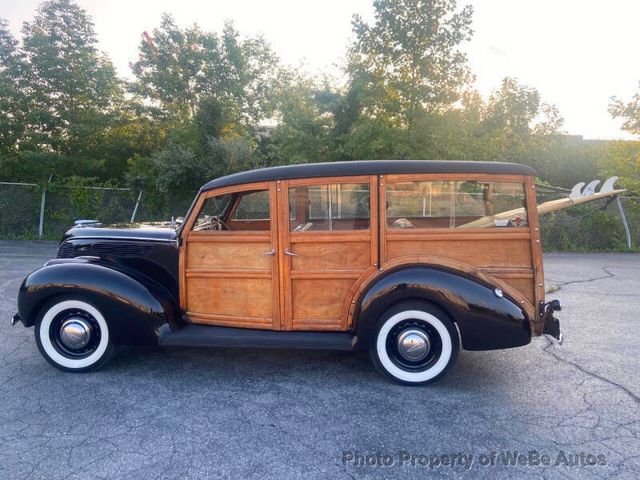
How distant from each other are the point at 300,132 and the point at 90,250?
8.83 metres

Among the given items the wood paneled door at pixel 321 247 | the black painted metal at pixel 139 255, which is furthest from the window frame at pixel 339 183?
the black painted metal at pixel 139 255

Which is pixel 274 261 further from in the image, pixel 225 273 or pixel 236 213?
pixel 236 213

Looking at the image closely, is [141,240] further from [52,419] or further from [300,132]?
[300,132]

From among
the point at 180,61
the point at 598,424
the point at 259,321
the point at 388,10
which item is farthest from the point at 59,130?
the point at 598,424

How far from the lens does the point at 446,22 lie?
11328 mm

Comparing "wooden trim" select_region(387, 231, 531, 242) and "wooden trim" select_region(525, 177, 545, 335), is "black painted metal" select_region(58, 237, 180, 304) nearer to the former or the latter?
"wooden trim" select_region(387, 231, 531, 242)

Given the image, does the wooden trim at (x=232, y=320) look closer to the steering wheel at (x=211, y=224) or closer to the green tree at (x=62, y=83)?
the steering wheel at (x=211, y=224)

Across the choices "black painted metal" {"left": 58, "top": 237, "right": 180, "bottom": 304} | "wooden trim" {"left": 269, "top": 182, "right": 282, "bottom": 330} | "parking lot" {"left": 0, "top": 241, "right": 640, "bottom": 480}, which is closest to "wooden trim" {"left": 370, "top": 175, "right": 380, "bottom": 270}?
"wooden trim" {"left": 269, "top": 182, "right": 282, "bottom": 330}

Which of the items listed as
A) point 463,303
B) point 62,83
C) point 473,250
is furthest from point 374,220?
point 62,83

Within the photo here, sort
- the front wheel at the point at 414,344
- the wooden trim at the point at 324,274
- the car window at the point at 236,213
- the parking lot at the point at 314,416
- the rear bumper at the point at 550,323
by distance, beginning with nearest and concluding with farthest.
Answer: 1. the parking lot at the point at 314,416
2. the front wheel at the point at 414,344
3. the rear bumper at the point at 550,323
4. the wooden trim at the point at 324,274
5. the car window at the point at 236,213

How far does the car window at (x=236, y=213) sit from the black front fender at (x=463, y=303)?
3.93ft

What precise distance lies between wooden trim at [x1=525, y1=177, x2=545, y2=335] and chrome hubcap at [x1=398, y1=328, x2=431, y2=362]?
91 centimetres

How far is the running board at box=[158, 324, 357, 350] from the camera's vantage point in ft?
11.6

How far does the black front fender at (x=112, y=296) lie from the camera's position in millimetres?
3664
